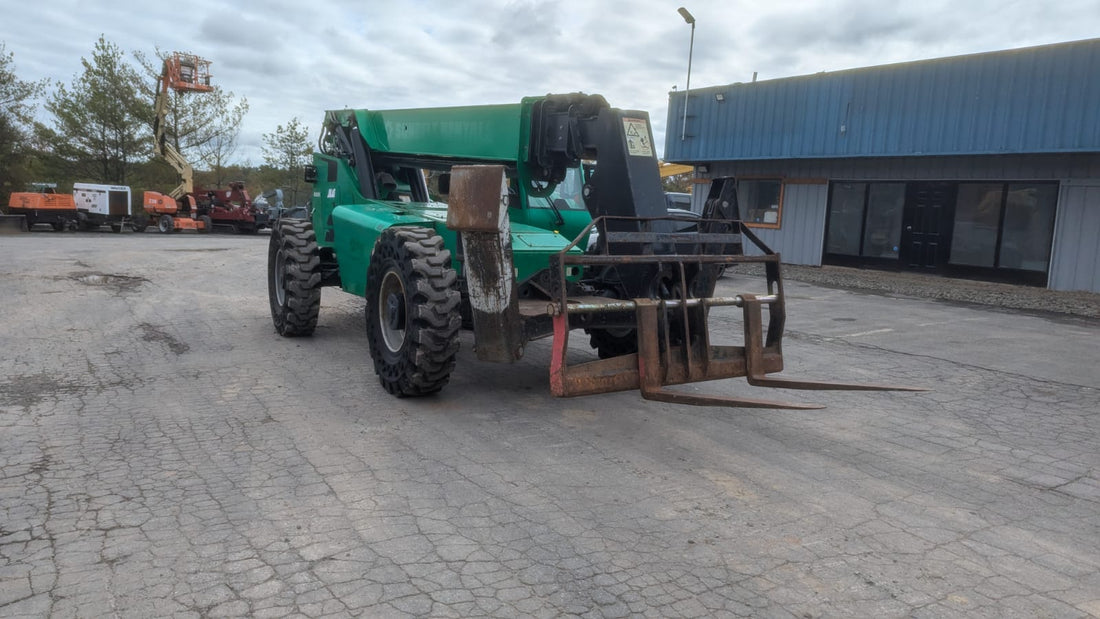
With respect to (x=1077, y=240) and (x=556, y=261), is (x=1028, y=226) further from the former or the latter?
(x=556, y=261)

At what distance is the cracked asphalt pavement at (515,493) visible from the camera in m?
3.29

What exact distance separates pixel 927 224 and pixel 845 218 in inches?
88.8

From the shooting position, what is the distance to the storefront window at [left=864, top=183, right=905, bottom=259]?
61.5 feet

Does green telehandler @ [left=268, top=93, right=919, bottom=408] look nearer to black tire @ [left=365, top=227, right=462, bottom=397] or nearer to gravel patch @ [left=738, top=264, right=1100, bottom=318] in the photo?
black tire @ [left=365, top=227, right=462, bottom=397]

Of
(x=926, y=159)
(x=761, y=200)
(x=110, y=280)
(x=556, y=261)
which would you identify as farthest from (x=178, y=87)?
(x=556, y=261)

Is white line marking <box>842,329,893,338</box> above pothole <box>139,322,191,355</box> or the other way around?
above

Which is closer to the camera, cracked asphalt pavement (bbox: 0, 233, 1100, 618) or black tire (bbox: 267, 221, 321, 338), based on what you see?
cracked asphalt pavement (bbox: 0, 233, 1100, 618)

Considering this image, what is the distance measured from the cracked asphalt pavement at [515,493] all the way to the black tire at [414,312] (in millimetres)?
268

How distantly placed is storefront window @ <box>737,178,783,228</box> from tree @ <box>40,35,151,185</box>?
95.3 ft

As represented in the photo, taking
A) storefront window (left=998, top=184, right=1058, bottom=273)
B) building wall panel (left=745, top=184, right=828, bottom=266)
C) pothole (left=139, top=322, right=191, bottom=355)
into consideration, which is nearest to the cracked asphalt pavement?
pothole (left=139, top=322, right=191, bottom=355)

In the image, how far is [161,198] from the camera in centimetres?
3238

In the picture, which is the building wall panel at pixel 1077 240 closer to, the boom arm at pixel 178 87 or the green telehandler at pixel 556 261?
the green telehandler at pixel 556 261

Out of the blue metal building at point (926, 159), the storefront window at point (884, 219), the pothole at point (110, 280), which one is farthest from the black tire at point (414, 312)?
the storefront window at point (884, 219)

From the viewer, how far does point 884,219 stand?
19.1 metres
